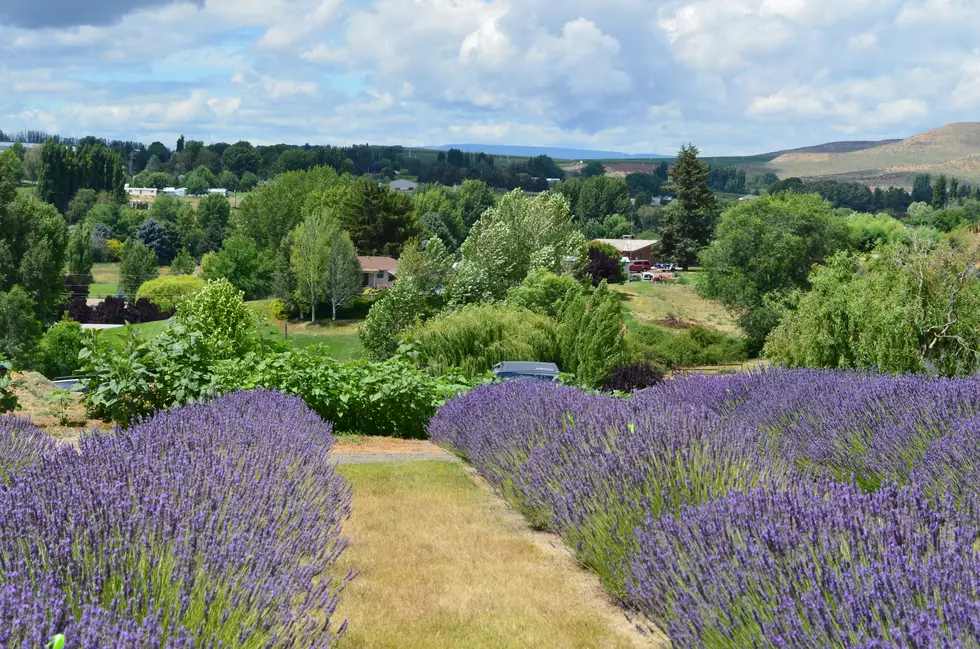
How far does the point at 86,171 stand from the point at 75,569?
544 feet

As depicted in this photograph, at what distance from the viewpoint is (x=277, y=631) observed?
3047mm

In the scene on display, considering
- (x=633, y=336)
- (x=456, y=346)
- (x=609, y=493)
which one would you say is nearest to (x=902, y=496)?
(x=609, y=493)

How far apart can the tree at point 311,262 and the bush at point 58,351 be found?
1572cm

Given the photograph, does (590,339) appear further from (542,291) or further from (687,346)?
(687,346)

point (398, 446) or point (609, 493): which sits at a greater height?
point (609, 493)

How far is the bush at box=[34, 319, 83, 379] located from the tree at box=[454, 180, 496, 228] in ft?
273

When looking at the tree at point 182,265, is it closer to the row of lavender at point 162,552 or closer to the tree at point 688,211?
the tree at point 688,211

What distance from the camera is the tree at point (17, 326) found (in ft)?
146

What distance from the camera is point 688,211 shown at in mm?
77062

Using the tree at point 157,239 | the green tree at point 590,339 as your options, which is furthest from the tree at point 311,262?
the tree at point 157,239

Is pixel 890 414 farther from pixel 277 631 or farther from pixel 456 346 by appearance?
Answer: pixel 456 346

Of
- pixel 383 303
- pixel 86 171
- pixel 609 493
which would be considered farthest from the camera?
pixel 86 171

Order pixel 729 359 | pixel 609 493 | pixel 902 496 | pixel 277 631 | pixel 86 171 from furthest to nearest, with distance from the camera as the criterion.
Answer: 1. pixel 86 171
2. pixel 729 359
3. pixel 609 493
4. pixel 902 496
5. pixel 277 631

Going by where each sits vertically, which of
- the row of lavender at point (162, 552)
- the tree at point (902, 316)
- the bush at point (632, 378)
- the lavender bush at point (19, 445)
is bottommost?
the bush at point (632, 378)
